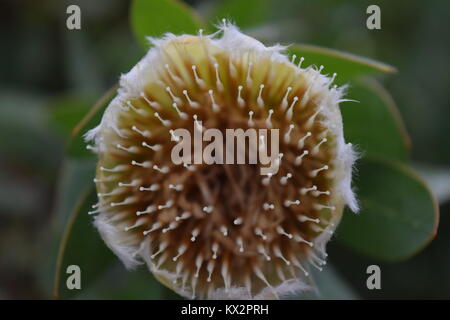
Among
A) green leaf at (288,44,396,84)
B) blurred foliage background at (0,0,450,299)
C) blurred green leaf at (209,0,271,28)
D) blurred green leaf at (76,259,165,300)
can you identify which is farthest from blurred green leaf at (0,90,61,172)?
green leaf at (288,44,396,84)

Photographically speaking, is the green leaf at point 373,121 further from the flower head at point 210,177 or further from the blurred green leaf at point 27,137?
the blurred green leaf at point 27,137

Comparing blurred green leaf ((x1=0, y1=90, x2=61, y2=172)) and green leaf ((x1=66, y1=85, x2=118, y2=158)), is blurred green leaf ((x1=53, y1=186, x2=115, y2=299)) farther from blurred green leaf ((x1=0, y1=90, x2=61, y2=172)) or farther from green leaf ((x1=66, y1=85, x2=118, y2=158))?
blurred green leaf ((x1=0, y1=90, x2=61, y2=172))

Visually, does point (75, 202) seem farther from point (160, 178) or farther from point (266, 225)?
point (266, 225)

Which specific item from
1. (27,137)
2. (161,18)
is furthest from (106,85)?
(161,18)

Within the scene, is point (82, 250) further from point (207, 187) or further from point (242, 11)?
point (242, 11)

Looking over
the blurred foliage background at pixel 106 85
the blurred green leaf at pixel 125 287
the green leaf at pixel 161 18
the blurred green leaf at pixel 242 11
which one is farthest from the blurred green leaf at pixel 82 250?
the blurred green leaf at pixel 242 11
